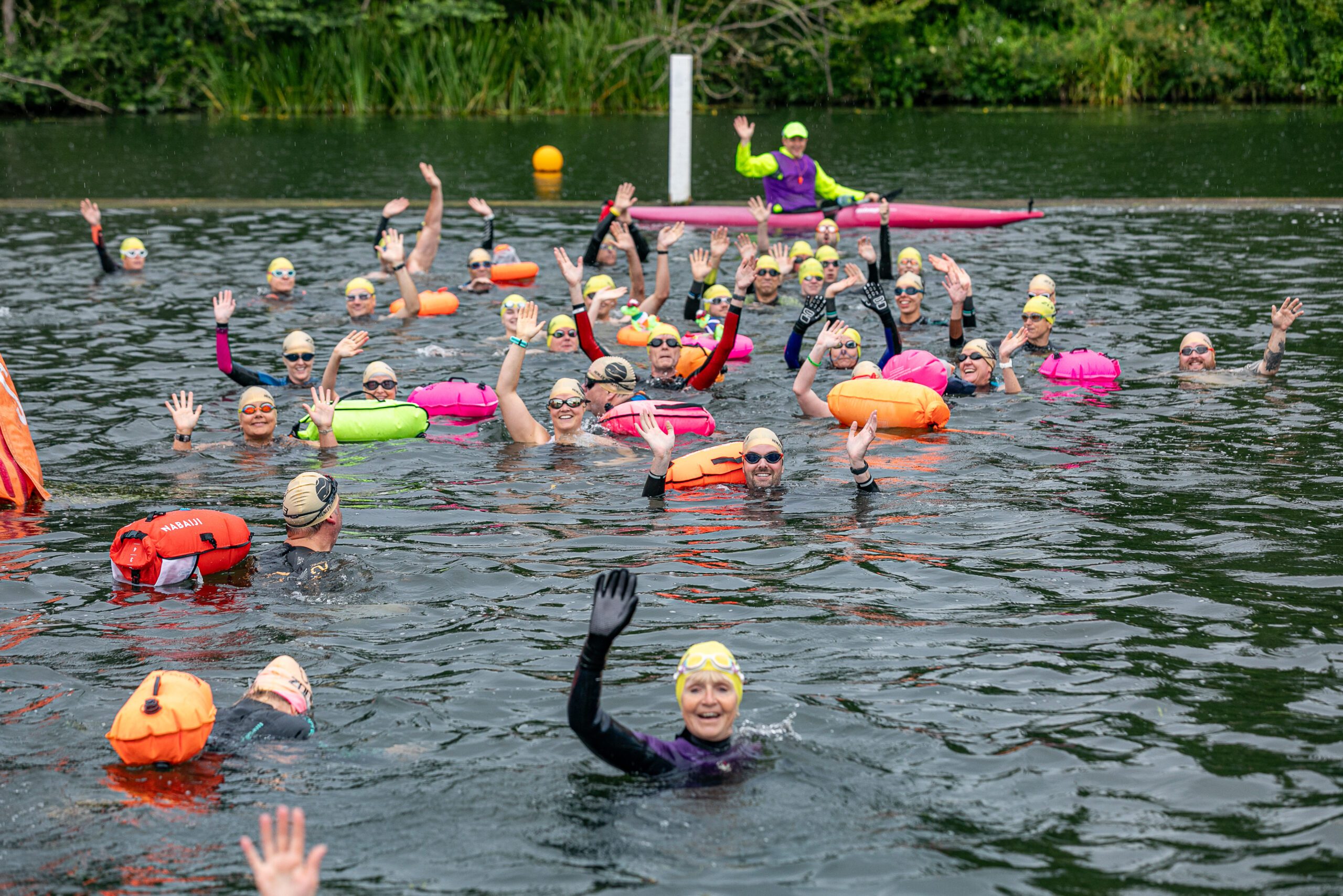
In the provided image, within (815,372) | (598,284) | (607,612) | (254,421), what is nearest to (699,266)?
(598,284)

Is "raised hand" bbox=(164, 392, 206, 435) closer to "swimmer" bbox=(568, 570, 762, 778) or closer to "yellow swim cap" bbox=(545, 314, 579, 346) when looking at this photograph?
"yellow swim cap" bbox=(545, 314, 579, 346)

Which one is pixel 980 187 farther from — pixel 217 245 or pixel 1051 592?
pixel 1051 592

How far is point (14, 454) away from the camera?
10.8m

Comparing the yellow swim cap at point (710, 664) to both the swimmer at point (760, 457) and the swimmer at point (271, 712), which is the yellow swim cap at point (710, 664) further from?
the swimmer at point (760, 457)

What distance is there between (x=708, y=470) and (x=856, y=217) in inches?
524

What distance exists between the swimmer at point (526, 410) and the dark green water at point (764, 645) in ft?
0.87

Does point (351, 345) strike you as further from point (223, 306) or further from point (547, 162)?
point (547, 162)

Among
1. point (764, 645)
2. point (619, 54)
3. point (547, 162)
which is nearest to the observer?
point (764, 645)

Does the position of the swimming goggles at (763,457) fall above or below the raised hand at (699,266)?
below

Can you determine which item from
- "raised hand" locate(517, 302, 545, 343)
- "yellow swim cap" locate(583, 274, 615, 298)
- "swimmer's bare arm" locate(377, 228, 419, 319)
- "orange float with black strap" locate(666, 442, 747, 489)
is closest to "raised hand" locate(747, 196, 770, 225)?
"yellow swim cap" locate(583, 274, 615, 298)

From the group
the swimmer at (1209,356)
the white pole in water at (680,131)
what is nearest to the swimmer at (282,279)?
the white pole in water at (680,131)

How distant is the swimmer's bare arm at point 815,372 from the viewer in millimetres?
12430

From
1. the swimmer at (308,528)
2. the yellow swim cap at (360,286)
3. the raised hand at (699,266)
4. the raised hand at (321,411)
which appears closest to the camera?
the swimmer at (308,528)

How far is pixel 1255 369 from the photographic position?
48.2 ft
